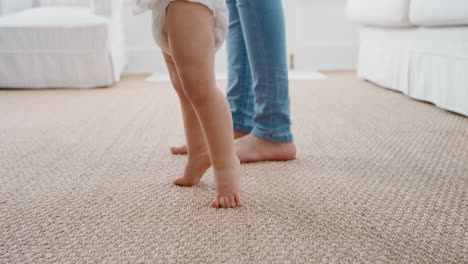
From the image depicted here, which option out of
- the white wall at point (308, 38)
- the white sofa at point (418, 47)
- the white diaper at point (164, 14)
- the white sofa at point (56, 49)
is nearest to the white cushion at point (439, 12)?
the white sofa at point (418, 47)

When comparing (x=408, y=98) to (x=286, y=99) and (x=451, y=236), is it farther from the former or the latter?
(x=451, y=236)

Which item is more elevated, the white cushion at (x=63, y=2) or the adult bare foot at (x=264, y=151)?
the white cushion at (x=63, y=2)

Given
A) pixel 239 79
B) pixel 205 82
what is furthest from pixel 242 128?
pixel 205 82

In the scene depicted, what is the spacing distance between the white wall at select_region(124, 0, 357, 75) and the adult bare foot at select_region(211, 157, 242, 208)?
80.4 inches

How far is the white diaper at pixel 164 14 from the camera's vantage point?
0.60 meters

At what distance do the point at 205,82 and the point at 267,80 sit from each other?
0.84ft

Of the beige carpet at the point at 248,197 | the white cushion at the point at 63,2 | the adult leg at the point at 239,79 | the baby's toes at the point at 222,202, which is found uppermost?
the white cushion at the point at 63,2

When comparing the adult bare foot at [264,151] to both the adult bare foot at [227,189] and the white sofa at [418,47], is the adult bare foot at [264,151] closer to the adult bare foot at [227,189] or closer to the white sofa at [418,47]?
the adult bare foot at [227,189]

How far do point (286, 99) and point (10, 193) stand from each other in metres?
0.56

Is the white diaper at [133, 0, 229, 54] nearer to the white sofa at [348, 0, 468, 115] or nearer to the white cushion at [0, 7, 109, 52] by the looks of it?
the white sofa at [348, 0, 468, 115]

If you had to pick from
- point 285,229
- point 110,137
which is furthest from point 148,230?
point 110,137

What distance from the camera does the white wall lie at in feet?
8.77

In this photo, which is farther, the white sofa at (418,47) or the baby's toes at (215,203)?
the white sofa at (418,47)

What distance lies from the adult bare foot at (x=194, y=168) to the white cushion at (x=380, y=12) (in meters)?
1.17
